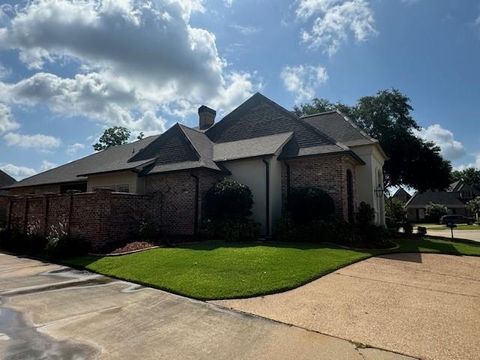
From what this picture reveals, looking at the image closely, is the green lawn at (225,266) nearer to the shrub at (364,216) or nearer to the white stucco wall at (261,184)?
the shrub at (364,216)

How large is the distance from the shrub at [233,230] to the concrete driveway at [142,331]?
611 cm

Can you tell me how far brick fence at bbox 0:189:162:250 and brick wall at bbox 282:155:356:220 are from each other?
6.43 meters

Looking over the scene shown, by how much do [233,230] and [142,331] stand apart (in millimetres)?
8314

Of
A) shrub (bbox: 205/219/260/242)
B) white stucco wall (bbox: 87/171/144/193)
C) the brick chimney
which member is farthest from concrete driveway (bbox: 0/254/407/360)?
the brick chimney

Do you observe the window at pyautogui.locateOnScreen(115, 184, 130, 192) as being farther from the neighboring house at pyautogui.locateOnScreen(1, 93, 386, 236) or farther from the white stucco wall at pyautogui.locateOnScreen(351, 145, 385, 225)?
the white stucco wall at pyautogui.locateOnScreen(351, 145, 385, 225)

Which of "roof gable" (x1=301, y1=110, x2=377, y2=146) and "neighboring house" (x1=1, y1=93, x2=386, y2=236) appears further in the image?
"roof gable" (x1=301, y1=110, x2=377, y2=146)

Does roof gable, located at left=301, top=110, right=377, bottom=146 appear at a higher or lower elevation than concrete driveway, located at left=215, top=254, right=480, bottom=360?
higher

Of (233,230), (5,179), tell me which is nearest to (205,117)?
(233,230)

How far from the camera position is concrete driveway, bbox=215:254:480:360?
163 inches

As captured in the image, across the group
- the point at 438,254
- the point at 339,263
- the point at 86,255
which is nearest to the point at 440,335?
the point at 339,263

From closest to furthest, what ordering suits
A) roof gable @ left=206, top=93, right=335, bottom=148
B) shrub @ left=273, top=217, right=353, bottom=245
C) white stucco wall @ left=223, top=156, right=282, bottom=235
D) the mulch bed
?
the mulch bed < shrub @ left=273, top=217, right=353, bottom=245 < white stucco wall @ left=223, top=156, right=282, bottom=235 < roof gable @ left=206, top=93, right=335, bottom=148

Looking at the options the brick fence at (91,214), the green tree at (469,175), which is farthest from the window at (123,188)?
the green tree at (469,175)

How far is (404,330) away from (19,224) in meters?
17.3

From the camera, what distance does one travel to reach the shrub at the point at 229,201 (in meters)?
13.6
